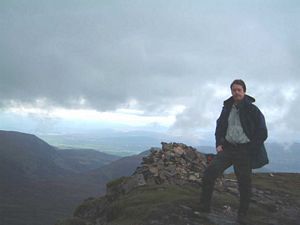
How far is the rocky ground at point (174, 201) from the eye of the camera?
54.2ft

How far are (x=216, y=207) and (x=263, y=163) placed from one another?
166 inches

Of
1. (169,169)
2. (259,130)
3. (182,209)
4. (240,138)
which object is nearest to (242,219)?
(182,209)

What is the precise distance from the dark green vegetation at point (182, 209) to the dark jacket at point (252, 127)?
3083 millimetres

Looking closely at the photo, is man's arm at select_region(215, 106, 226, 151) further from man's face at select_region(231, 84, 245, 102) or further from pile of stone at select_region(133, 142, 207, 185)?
pile of stone at select_region(133, 142, 207, 185)

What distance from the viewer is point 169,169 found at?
2608cm

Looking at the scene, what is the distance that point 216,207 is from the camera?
59.4 feet

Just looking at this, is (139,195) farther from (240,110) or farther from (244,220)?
(240,110)

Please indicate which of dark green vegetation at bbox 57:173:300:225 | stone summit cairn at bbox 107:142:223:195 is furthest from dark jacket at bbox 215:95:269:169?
stone summit cairn at bbox 107:142:223:195

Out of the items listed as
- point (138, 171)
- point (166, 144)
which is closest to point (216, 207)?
point (138, 171)

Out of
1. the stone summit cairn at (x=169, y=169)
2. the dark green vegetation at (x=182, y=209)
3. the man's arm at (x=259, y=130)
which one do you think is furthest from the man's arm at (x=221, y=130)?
the stone summit cairn at (x=169, y=169)

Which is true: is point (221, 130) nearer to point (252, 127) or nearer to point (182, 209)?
point (252, 127)

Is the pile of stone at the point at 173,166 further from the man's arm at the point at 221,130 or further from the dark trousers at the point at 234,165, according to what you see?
the man's arm at the point at 221,130

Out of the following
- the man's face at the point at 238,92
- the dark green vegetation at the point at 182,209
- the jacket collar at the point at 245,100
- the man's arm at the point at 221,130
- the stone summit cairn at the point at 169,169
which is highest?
the man's face at the point at 238,92

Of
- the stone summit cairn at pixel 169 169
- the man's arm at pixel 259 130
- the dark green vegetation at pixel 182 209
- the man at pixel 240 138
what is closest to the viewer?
the man's arm at pixel 259 130
